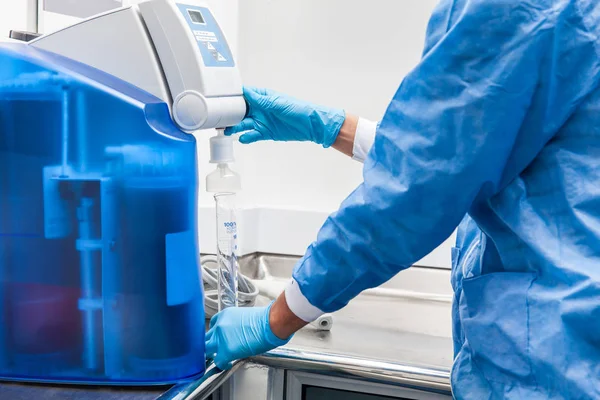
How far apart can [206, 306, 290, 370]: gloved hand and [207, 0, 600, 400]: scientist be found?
0.20 meters

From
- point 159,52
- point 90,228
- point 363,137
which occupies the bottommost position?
point 90,228

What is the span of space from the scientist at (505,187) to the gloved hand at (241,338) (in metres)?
0.20

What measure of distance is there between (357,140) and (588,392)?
2.50 ft

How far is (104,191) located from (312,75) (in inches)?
43.9

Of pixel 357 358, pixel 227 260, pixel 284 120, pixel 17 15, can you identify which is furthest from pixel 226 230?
pixel 17 15

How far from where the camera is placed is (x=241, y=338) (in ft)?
3.08

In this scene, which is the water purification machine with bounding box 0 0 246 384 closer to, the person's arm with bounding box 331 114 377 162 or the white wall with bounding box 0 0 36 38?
the white wall with bounding box 0 0 36 38

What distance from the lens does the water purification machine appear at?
2.69 ft

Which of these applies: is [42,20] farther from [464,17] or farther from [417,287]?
[417,287]

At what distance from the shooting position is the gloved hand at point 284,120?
1139 mm

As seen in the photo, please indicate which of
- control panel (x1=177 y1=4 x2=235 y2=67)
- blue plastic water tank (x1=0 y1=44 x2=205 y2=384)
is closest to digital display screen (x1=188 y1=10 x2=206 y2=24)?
control panel (x1=177 y1=4 x2=235 y2=67)

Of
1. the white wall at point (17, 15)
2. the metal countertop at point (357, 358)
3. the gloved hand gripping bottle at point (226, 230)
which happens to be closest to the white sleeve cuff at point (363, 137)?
the gloved hand gripping bottle at point (226, 230)

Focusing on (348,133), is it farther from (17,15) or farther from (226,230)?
(17,15)

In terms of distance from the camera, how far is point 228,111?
0.89m
